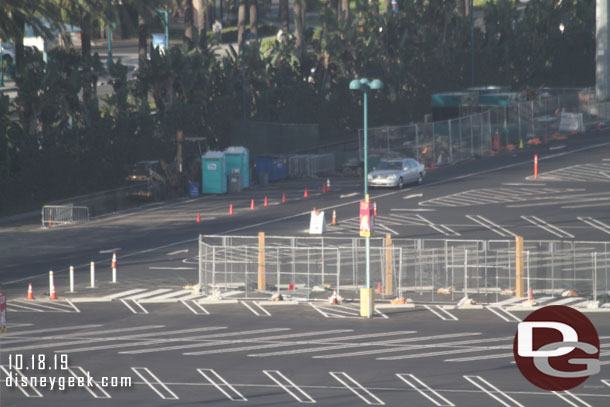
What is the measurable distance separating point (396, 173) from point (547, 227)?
458 inches

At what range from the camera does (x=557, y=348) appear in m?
28.5

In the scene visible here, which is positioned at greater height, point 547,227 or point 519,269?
point 519,269

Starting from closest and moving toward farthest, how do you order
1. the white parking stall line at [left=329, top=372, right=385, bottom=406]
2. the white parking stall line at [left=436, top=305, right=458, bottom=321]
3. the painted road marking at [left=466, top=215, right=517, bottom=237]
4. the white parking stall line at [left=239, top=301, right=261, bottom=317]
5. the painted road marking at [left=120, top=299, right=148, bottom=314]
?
the white parking stall line at [left=329, top=372, right=385, bottom=406]
the white parking stall line at [left=436, top=305, right=458, bottom=321]
the white parking stall line at [left=239, top=301, right=261, bottom=317]
the painted road marking at [left=120, top=299, right=148, bottom=314]
the painted road marking at [left=466, top=215, right=517, bottom=237]

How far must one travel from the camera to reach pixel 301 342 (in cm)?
3052

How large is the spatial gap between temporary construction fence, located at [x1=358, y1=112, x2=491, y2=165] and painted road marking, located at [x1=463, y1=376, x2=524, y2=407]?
37860 millimetres

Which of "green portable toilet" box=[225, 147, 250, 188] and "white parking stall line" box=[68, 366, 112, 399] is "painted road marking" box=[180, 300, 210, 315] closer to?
"white parking stall line" box=[68, 366, 112, 399]

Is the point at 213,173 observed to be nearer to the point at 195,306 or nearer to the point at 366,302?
the point at 195,306

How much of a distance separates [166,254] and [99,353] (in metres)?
14.9

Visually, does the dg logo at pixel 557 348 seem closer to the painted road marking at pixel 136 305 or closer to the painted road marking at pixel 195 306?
the painted road marking at pixel 195 306

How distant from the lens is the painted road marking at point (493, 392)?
81.5 feet

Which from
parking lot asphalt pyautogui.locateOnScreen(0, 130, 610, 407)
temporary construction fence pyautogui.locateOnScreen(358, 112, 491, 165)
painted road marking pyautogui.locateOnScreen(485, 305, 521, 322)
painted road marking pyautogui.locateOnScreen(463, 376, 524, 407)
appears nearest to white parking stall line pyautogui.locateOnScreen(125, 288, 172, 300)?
parking lot asphalt pyautogui.locateOnScreen(0, 130, 610, 407)

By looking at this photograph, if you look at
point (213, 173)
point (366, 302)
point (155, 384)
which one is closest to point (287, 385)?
point (155, 384)

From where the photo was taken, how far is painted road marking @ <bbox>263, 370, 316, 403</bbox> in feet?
82.5

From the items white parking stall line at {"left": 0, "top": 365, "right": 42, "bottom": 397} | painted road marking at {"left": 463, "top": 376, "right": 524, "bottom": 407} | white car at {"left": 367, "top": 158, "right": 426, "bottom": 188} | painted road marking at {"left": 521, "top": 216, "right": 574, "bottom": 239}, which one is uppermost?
white car at {"left": 367, "top": 158, "right": 426, "bottom": 188}
